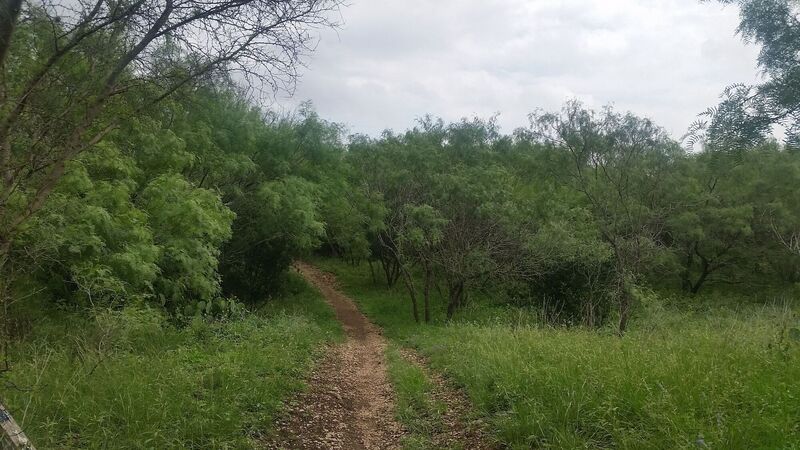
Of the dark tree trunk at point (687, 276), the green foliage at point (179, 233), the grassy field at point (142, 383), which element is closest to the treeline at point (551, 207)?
the dark tree trunk at point (687, 276)

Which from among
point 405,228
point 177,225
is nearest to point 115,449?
point 177,225

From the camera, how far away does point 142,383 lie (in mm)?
5516

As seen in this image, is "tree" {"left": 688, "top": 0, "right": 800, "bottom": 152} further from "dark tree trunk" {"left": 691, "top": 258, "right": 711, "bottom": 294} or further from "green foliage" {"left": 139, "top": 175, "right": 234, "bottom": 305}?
"dark tree trunk" {"left": 691, "top": 258, "right": 711, "bottom": 294}

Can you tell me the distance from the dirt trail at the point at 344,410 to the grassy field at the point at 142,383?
0.93 feet

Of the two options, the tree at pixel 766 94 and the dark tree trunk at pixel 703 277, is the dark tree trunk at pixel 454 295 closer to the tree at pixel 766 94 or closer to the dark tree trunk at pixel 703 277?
the tree at pixel 766 94

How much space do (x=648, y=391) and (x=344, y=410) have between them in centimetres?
396

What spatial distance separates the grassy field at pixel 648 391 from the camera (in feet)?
12.4

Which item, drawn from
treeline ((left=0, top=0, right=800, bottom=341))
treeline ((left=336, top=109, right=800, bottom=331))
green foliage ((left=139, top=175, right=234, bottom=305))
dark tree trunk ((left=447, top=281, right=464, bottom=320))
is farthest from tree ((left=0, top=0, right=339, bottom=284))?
dark tree trunk ((left=447, top=281, right=464, bottom=320))

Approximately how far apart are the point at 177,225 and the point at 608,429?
8.77 metres

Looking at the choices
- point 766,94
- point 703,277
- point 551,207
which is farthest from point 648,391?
point 703,277

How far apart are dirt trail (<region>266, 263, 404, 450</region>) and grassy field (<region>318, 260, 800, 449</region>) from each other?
57 cm

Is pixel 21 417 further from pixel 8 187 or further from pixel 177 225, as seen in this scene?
pixel 177 225

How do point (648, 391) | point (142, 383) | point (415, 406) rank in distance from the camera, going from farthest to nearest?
point (415, 406), point (142, 383), point (648, 391)

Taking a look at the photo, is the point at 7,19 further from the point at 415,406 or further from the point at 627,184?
the point at 627,184
